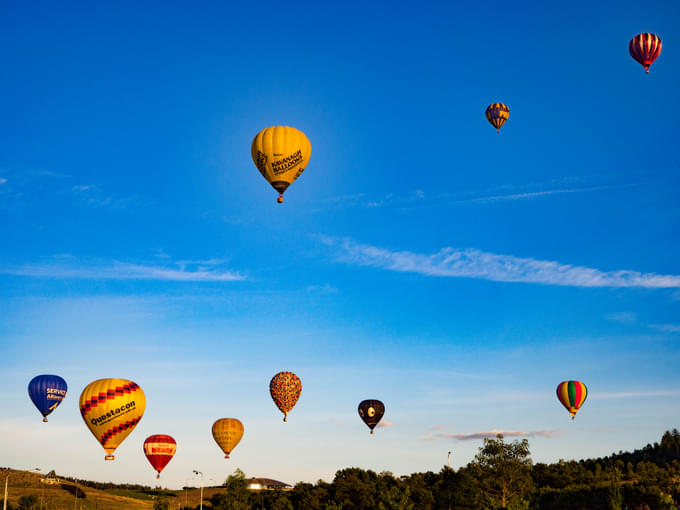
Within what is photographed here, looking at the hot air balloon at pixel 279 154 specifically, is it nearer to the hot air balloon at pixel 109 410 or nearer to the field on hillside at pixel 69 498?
the hot air balloon at pixel 109 410

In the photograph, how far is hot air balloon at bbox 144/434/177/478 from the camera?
9056 centimetres

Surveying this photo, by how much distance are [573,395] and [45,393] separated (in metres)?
63.6

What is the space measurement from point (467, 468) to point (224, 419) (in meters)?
53.1

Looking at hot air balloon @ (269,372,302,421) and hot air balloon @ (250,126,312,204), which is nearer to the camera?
hot air balloon @ (250,126,312,204)

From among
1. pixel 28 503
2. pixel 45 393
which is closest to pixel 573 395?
pixel 45 393

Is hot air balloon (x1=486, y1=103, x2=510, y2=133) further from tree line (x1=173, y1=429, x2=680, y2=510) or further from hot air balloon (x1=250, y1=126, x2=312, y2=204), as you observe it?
tree line (x1=173, y1=429, x2=680, y2=510)

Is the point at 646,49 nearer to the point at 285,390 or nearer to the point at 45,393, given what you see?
the point at 285,390

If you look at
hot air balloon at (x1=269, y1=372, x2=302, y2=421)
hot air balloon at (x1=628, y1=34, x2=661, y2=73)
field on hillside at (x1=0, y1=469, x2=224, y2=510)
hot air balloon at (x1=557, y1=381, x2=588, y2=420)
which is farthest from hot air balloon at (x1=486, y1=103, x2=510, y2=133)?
field on hillside at (x1=0, y1=469, x2=224, y2=510)

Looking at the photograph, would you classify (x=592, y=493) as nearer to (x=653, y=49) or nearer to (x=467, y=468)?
(x=467, y=468)

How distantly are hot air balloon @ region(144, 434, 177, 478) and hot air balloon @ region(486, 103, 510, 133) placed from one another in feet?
181

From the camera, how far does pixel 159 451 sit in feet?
298

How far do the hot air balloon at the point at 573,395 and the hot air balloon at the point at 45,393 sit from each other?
61267 millimetres

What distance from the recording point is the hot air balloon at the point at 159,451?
90.6 metres

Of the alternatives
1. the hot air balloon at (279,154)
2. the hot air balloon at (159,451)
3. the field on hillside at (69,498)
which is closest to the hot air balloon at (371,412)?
the hot air balloon at (159,451)
